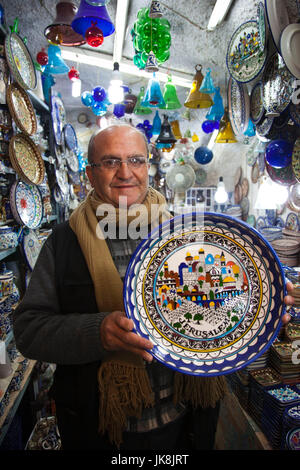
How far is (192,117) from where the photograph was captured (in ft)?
18.5

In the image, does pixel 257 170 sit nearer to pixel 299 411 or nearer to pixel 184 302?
pixel 299 411

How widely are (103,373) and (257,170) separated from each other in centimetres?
453

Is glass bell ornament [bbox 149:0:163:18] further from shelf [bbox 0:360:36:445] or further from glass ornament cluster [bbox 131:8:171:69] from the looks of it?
shelf [bbox 0:360:36:445]

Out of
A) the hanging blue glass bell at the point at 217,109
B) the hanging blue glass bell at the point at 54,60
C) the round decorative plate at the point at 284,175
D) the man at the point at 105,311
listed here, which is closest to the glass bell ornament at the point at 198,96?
the hanging blue glass bell at the point at 217,109

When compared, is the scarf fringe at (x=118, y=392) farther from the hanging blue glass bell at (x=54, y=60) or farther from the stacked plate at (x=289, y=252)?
the hanging blue glass bell at (x=54, y=60)

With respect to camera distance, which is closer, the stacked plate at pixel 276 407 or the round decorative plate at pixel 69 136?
the stacked plate at pixel 276 407

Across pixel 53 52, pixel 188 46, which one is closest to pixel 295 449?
pixel 53 52

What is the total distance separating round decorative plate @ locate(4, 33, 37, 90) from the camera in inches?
74.1

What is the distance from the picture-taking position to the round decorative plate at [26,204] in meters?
2.07

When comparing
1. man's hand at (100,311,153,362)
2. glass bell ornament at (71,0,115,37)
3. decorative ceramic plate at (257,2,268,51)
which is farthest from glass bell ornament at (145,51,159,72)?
man's hand at (100,311,153,362)

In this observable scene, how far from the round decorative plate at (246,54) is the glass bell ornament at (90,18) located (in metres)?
0.99

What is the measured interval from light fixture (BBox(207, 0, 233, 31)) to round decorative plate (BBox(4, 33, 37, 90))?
1764mm

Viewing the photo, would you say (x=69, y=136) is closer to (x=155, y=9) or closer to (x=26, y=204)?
(x=26, y=204)

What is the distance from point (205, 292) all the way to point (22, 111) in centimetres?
203
